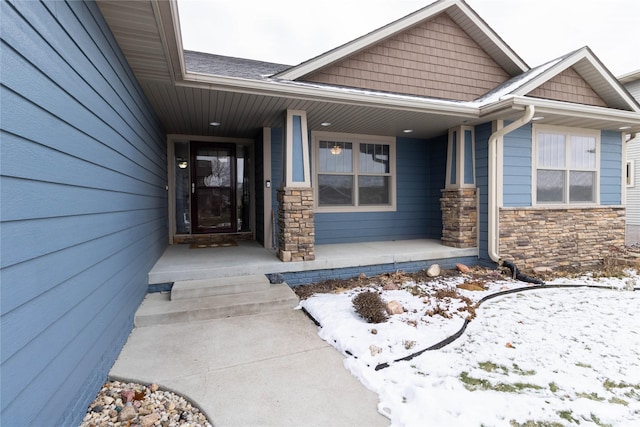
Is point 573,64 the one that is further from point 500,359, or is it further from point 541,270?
point 500,359

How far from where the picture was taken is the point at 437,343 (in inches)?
109

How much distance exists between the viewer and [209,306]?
3418 millimetres

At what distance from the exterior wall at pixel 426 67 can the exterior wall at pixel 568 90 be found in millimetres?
944

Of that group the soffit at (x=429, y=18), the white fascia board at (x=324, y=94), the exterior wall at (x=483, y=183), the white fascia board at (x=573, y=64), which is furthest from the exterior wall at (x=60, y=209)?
the white fascia board at (x=573, y=64)

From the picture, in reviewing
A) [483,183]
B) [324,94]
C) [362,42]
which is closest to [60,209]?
[324,94]

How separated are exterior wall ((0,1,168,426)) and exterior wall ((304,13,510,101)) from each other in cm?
355

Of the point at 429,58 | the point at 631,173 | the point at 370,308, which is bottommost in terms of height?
the point at 370,308

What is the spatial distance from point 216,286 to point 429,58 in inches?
210

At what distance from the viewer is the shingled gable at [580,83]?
17.5 feet

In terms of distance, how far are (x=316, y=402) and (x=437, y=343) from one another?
1.30 meters

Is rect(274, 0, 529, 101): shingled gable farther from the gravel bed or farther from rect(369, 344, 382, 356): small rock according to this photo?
the gravel bed

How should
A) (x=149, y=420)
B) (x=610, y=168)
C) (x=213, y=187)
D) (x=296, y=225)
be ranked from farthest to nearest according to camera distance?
(x=213, y=187), (x=610, y=168), (x=296, y=225), (x=149, y=420)

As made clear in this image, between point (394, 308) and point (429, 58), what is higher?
Answer: point (429, 58)

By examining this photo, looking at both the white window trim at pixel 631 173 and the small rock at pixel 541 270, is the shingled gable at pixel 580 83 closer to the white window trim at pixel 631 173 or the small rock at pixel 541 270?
the small rock at pixel 541 270
